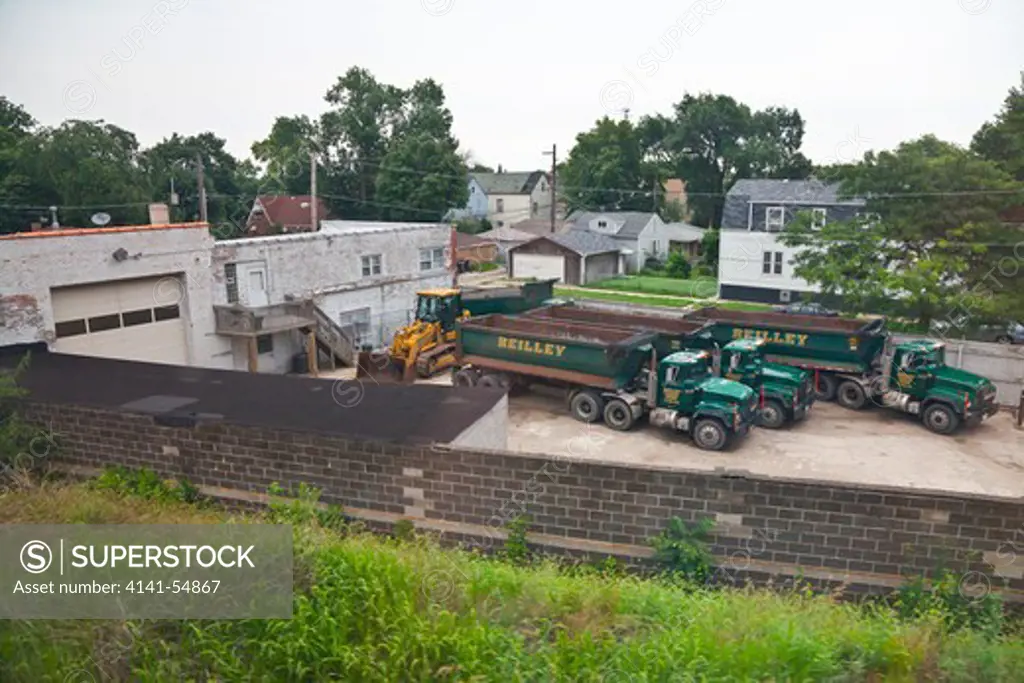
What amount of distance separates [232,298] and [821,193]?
24654 mm

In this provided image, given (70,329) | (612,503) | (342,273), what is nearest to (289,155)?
(342,273)

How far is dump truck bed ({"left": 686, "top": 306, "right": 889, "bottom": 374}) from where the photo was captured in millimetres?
16844

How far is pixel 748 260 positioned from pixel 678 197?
99.1 ft

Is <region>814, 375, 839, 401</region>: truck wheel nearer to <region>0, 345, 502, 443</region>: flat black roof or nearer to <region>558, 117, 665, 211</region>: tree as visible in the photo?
<region>0, 345, 502, 443</region>: flat black roof

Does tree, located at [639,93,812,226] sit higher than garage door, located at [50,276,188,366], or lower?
higher

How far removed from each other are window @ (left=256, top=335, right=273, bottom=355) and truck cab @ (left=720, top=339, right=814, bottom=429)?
12061 mm

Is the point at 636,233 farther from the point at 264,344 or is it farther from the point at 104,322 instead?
the point at 104,322

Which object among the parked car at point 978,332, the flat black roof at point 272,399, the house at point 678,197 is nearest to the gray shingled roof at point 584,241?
the house at point 678,197

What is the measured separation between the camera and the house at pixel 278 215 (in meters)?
43.8

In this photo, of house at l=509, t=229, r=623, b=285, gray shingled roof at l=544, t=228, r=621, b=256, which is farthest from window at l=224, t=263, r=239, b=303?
gray shingled roof at l=544, t=228, r=621, b=256

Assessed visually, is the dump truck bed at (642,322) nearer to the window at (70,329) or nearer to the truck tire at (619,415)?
the truck tire at (619,415)

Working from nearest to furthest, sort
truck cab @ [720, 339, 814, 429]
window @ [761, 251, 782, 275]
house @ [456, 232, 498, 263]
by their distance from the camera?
1. truck cab @ [720, 339, 814, 429]
2. window @ [761, 251, 782, 275]
3. house @ [456, 232, 498, 263]

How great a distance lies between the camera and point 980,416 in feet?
51.4

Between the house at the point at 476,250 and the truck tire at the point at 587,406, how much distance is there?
88.6 feet
